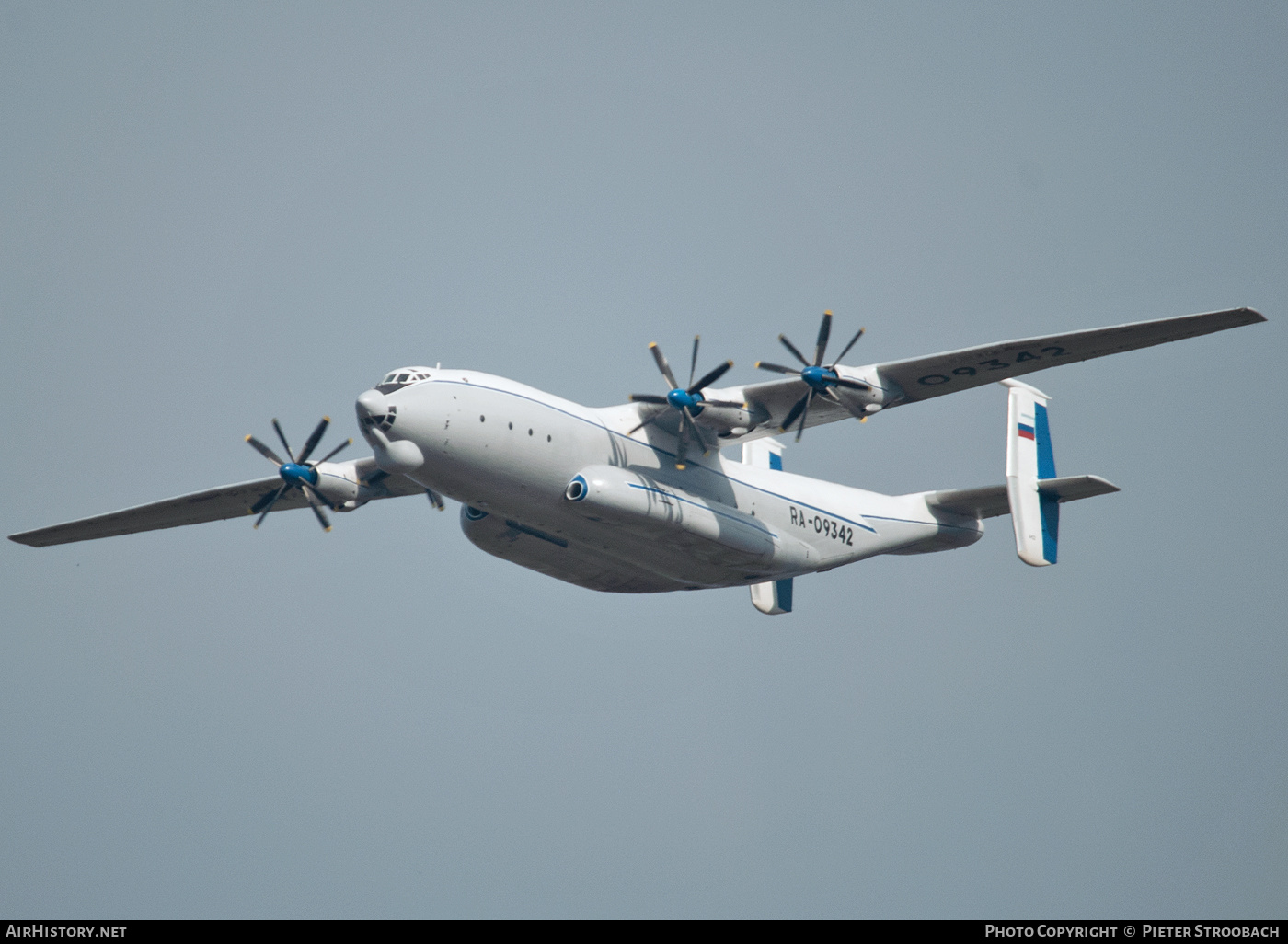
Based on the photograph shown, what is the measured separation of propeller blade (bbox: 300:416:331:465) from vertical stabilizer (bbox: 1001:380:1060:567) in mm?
12922

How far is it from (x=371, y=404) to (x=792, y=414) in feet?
24.3

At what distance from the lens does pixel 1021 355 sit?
1003 inches

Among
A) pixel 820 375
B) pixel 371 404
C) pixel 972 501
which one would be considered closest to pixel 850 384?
pixel 820 375

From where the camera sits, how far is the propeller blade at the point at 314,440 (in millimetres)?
26062

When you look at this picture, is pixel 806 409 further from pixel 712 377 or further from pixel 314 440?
pixel 314 440

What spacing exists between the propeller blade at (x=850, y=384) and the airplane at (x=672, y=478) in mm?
23

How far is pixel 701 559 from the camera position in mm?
26844

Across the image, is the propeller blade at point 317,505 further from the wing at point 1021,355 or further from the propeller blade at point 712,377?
the wing at point 1021,355

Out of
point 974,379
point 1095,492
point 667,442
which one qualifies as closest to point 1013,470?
point 1095,492

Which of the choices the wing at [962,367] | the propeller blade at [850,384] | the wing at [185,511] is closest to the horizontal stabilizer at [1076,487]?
the wing at [962,367]

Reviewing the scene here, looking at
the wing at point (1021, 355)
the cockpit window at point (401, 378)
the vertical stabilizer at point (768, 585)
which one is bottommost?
the vertical stabilizer at point (768, 585)
